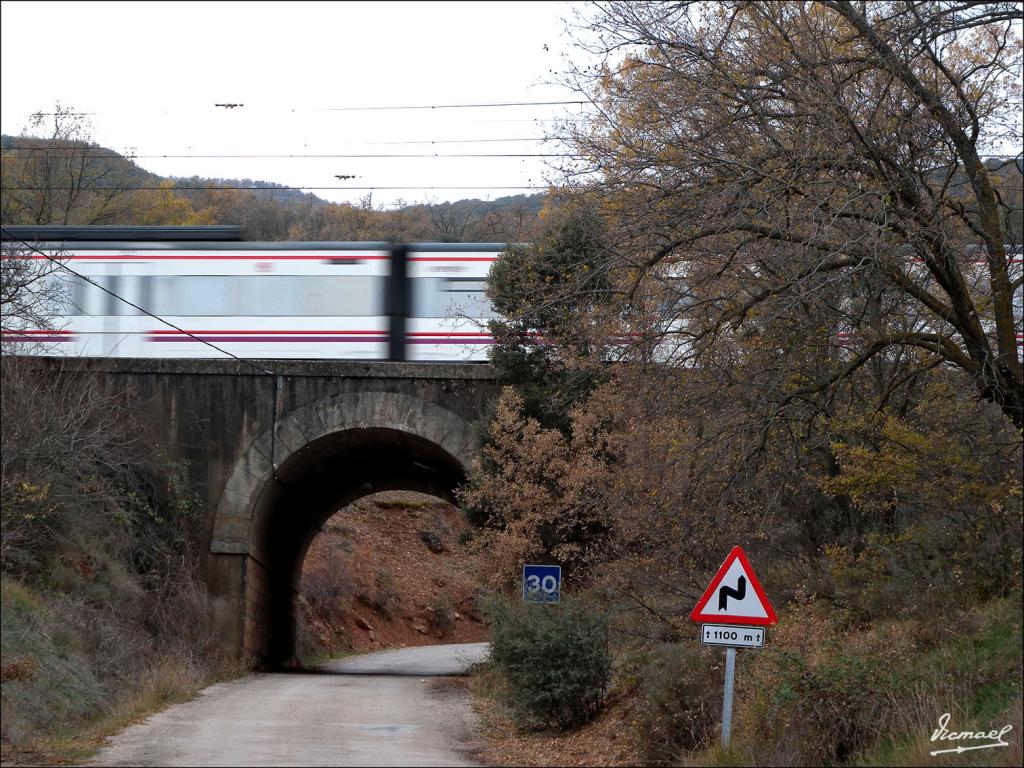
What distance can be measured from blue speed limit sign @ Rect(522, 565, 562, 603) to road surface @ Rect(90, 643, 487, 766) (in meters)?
1.95

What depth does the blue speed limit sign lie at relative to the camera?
16.8 metres

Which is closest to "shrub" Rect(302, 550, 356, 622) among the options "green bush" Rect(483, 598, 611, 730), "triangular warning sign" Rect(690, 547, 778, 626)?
"green bush" Rect(483, 598, 611, 730)

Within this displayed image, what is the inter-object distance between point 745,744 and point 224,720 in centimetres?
663

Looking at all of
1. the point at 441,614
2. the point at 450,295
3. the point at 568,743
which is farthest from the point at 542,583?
the point at 441,614

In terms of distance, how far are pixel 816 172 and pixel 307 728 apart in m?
8.23

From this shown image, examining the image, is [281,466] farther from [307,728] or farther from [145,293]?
[307,728]

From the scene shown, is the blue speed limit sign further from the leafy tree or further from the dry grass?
the leafy tree

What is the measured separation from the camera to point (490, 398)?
23234 millimetres

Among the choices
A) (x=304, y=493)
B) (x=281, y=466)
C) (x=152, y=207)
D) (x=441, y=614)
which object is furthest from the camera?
(x=441, y=614)

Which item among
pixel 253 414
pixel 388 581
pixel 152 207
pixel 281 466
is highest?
pixel 152 207

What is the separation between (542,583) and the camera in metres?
17.1

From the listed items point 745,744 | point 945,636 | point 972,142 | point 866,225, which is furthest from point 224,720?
point 972,142

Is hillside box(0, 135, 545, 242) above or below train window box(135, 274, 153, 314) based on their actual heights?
above

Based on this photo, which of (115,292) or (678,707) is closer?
(678,707)
